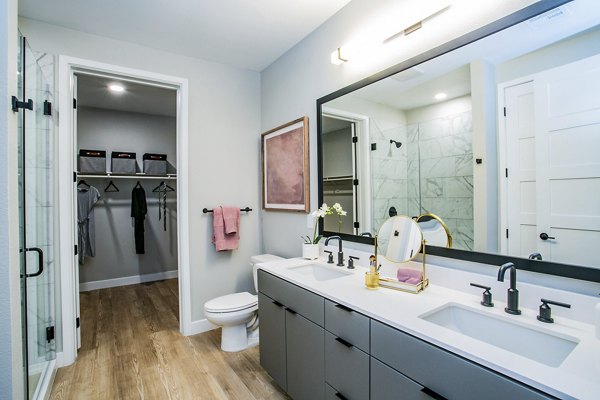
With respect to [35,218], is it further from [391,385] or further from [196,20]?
[391,385]

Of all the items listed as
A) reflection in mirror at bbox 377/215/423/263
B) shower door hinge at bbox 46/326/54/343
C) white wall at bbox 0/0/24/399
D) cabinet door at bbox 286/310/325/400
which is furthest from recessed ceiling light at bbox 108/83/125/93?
reflection in mirror at bbox 377/215/423/263

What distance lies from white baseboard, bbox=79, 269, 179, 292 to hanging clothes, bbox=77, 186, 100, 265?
38cm

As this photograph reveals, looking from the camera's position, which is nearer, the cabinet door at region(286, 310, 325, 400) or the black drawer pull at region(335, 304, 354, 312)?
the black drawer pull at region(335, 304, 354, 312)

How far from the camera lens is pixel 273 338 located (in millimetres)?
1878

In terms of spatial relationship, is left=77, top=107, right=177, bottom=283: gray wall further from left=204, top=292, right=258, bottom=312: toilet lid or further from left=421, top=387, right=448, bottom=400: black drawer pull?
left=421, top=387, right=448, bottom=400: black drawer pull

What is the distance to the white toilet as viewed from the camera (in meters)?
2.32

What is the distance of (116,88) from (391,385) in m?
3.93

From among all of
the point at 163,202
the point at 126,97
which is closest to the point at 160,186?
the point at 163,202

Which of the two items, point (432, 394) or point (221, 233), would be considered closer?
point (432, 394)

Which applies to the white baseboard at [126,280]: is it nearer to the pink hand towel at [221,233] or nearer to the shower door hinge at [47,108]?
the pink hand towel at [221,233]

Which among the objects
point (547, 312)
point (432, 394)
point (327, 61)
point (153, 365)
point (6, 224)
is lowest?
point (153, 365)

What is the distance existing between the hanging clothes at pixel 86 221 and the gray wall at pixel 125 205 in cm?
23

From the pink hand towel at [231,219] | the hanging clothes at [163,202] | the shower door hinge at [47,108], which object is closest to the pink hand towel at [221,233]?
the pink hand towel at [231,219]

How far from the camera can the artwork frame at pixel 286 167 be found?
8.16 feet
